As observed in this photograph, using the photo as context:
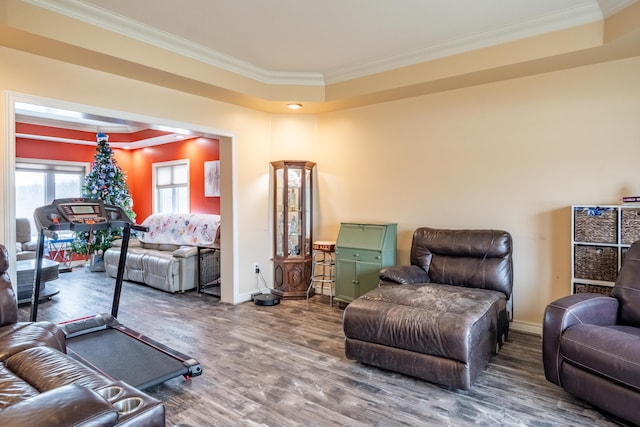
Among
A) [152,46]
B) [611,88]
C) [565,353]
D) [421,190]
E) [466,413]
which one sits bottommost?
[466,413]

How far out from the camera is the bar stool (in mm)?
4853

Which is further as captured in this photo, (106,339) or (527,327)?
(527,327)

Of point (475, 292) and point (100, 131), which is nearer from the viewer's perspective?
point (475, 292)

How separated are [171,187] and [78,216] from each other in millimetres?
4567

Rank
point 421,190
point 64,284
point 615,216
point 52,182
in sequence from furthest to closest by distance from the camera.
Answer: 1. point 52,182
2. point 64,284
3. point 421,190
4. point 615,216

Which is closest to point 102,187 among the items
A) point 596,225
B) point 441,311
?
point 441,311

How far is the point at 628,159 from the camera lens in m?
3.29

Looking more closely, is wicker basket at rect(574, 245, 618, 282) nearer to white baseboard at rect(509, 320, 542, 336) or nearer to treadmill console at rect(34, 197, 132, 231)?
white baseboard at rect(509, 320, 542, 336)

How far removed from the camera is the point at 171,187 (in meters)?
7.64

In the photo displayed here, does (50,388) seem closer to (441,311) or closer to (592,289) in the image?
(441,311)

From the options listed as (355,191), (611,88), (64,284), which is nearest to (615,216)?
(611,88)

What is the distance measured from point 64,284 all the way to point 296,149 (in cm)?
444

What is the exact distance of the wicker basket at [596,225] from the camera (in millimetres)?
3156

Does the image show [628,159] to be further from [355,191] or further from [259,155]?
[259,155]
